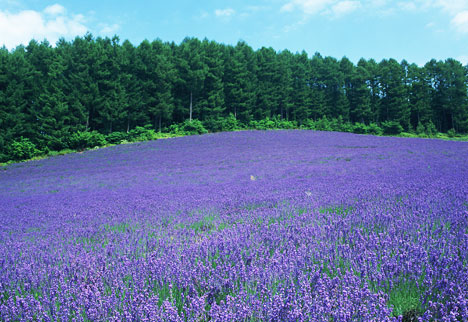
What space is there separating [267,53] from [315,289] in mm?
49421

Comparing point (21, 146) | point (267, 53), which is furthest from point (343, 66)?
point (21, 146)

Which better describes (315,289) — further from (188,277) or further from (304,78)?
(304,78)

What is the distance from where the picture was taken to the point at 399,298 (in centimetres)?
186

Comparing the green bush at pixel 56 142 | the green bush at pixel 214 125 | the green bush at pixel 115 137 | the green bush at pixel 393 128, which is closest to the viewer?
the green bush at pixel 56 142

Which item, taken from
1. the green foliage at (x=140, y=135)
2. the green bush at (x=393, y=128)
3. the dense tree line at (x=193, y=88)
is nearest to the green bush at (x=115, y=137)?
the green foliage at (x=140, y=135)

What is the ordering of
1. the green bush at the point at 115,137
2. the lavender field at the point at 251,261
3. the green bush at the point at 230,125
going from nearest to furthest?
the lavender field at the point at 251,261 → the green bush at the point at 115,137 → the green bush at the point at 230,125

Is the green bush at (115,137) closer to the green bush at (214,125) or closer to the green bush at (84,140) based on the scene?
the green bush at (84,140)

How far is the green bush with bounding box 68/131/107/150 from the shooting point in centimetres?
2628

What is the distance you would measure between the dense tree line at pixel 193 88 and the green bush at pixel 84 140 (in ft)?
3.22

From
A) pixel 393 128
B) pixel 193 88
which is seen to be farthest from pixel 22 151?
pixel 393 128

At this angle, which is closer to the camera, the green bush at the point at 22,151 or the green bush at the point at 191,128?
the green bush at the point at 22,151

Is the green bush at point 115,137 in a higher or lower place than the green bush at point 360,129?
lower

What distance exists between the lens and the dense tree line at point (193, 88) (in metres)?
27.6

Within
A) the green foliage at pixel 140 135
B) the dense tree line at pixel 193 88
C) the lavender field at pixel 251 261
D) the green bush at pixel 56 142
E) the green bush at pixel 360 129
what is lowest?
the lavender field at pixel 251 261
